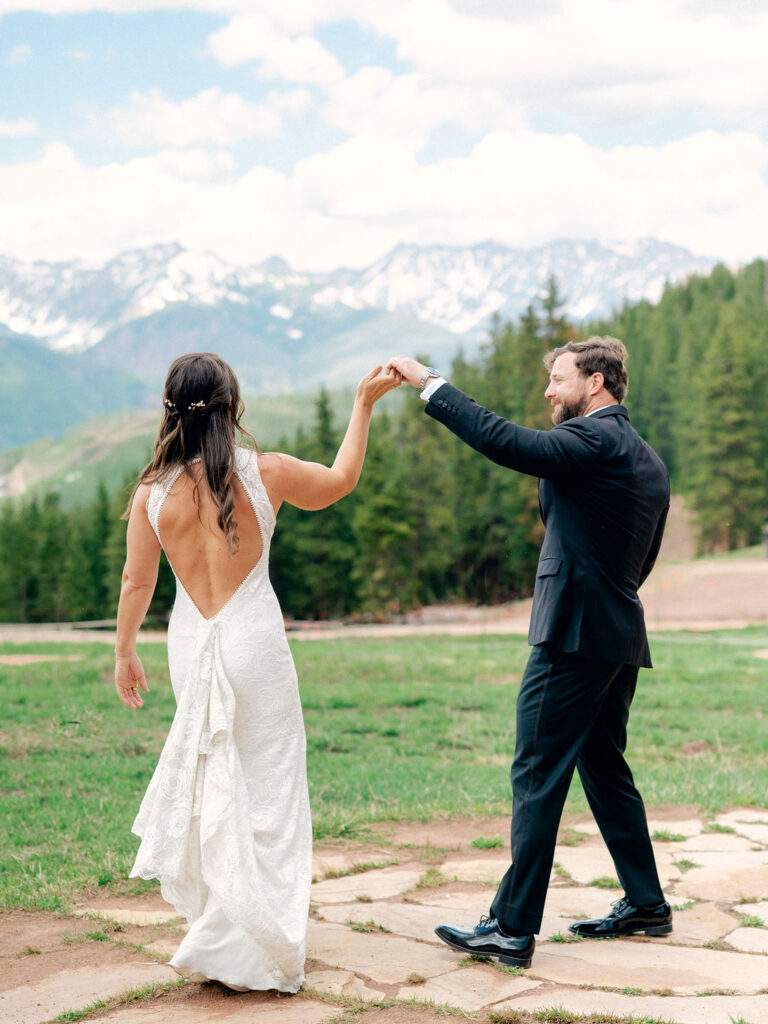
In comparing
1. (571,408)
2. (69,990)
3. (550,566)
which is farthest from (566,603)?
(69,990)

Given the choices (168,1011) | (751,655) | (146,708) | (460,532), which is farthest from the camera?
(460,532)

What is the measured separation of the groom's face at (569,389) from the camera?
13.3ft

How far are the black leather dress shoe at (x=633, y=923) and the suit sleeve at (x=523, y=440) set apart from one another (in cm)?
180

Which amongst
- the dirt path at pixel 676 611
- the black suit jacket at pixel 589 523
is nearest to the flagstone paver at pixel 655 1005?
the black suit jacket at pixel 589 523

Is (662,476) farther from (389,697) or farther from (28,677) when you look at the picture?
(28,677)

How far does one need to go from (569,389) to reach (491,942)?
2062 mm

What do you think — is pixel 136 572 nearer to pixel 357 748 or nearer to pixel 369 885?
pixel 369 885

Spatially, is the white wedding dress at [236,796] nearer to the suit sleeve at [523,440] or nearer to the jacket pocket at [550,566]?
the suit sleeve at [523,440]

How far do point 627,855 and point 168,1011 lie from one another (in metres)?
1.86

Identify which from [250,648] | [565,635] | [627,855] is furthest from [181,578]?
[627,855]

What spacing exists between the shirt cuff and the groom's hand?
0.13ft

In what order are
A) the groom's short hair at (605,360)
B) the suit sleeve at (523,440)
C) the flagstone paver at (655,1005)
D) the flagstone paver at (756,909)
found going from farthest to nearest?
the flagstone paver at (756,909)
the groom's short hair at (605,360)
the suit sleeve at (523,440)
the flagstone paver at (655,1005)

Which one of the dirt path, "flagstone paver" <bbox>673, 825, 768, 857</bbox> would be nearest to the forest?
the dirt path

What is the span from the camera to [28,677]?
11.2 m
